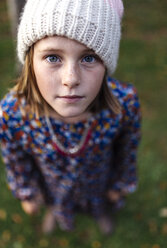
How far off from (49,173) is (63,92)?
874mm

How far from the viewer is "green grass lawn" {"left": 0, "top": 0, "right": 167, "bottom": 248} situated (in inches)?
118

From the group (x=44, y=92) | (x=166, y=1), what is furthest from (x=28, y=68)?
(x=166, y=1)

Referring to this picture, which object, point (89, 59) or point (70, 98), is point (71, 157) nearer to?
point (70, 98)

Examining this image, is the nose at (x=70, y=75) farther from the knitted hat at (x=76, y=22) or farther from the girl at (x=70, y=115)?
the knitted hat at (x=76, y=22)

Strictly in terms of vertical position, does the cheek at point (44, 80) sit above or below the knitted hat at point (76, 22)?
below

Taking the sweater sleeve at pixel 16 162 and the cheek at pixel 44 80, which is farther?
the sweater sleeve at pixel 16 162

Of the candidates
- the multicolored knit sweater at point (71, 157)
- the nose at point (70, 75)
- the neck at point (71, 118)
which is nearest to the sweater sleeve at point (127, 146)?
the multicolored knit sweater at point (71, 157)

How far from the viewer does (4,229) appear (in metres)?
3.08

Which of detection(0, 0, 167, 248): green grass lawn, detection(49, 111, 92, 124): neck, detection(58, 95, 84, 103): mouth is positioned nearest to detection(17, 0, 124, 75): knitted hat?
detection(58, 95, 84, 103): mouth

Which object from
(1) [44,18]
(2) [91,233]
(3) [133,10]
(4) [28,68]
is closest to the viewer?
(1) [44,18]

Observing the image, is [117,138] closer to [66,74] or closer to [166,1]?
[66,74]

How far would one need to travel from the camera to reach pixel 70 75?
144 cm

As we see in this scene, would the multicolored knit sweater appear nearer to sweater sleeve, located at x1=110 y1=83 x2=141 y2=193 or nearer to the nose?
sweater sleeve, located at x1=110 y1=83 x2=141 y2=193

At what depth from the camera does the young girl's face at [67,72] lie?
1.44 meters
